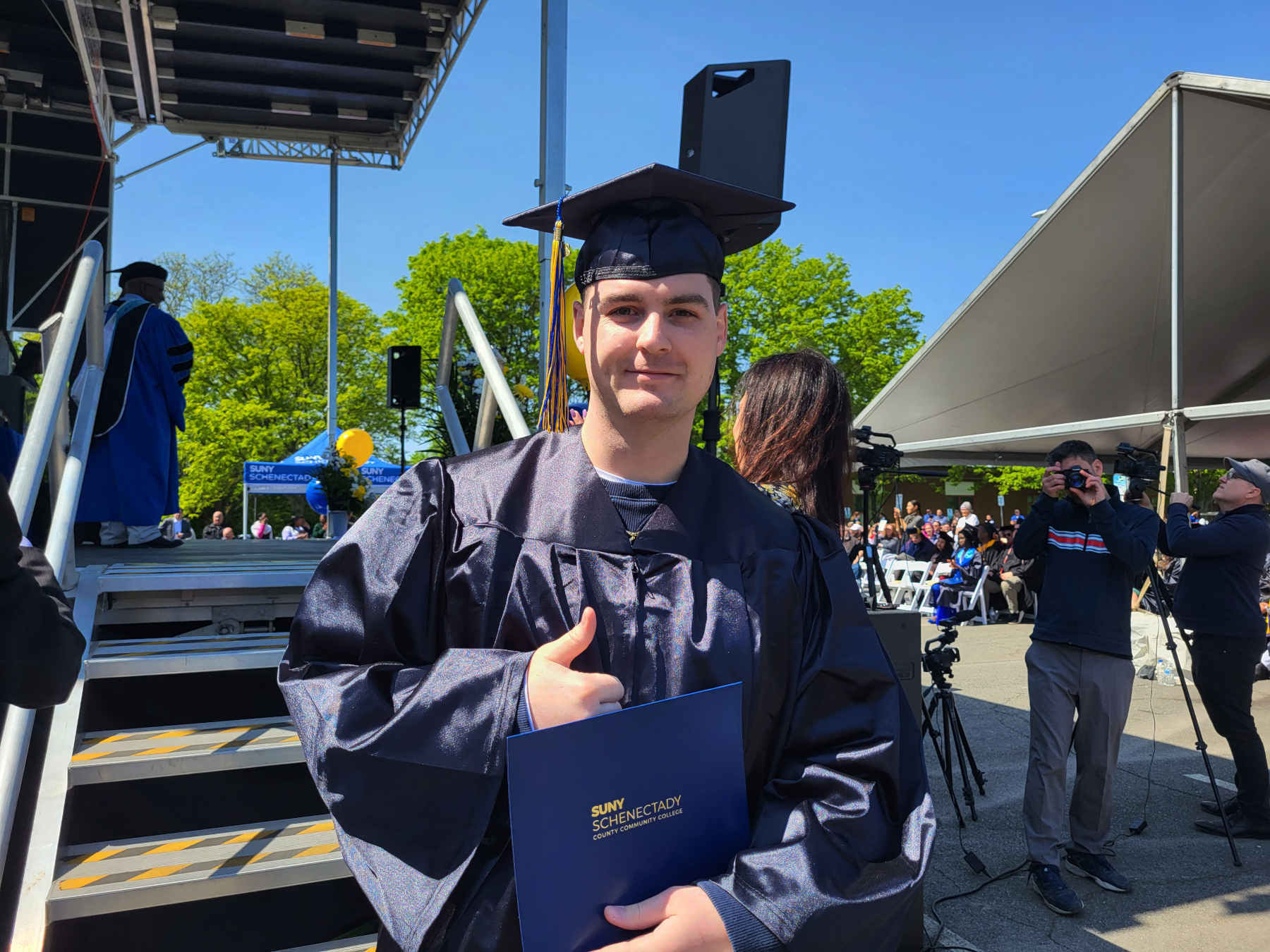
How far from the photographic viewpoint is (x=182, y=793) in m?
3.06

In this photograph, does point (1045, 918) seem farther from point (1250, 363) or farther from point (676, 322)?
point (1250, 363)

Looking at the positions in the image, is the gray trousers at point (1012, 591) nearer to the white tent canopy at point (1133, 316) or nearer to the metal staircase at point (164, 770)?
the white tent canopy at point (1133, 316)

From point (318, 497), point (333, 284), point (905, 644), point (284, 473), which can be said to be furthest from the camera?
point (284, 473)

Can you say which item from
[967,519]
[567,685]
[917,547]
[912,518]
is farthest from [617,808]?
[912,518]

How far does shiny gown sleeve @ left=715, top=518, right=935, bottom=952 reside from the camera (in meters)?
1.13

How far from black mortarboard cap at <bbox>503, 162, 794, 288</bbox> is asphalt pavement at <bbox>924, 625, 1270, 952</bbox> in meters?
3.10

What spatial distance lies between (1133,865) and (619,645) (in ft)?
13.6

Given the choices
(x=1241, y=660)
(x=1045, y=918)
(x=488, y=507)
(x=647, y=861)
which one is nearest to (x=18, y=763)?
(x=488, y=507)

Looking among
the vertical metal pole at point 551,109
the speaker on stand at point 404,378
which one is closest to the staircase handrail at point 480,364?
the vertical metal pole at point 551,109

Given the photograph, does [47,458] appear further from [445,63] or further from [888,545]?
[888,545]

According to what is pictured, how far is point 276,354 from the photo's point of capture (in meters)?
27.7

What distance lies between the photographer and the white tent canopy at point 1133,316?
8055mm

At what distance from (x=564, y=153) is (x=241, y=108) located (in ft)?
23.3

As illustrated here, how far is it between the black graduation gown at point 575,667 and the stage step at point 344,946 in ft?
5.35
